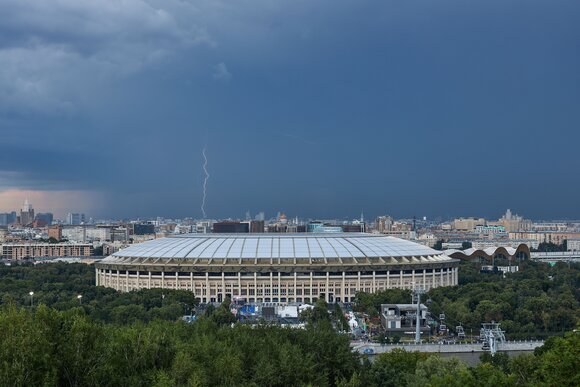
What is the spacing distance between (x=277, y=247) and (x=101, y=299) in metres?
17.9

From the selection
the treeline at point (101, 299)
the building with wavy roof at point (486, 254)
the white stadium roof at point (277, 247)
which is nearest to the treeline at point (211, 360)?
the treeline at point (101, 299)

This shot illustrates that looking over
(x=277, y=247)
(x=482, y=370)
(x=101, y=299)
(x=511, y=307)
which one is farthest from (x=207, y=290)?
(x=482, y=370)

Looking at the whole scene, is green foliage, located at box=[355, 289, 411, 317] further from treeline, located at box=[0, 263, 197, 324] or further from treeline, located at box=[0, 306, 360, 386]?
treeline, located at box=[0, 306, 360, 386]

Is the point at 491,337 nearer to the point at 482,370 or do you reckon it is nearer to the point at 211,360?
the point at 482,370

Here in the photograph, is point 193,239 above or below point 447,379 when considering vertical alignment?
above

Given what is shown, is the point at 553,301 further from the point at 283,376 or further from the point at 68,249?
the point at 68,249

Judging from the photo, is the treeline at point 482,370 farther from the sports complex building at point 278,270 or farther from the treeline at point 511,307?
the sports complex building at point 278,270

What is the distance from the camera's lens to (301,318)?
5191 centimetres

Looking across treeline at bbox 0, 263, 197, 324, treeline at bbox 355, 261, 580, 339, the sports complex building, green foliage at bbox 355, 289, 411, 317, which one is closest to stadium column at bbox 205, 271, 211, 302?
the sports complex building

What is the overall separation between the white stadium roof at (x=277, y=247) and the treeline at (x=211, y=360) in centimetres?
3327

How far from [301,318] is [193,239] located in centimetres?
2846

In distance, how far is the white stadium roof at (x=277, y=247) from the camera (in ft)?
228

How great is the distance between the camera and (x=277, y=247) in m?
71.6

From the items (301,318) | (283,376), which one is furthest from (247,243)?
(283,376)
